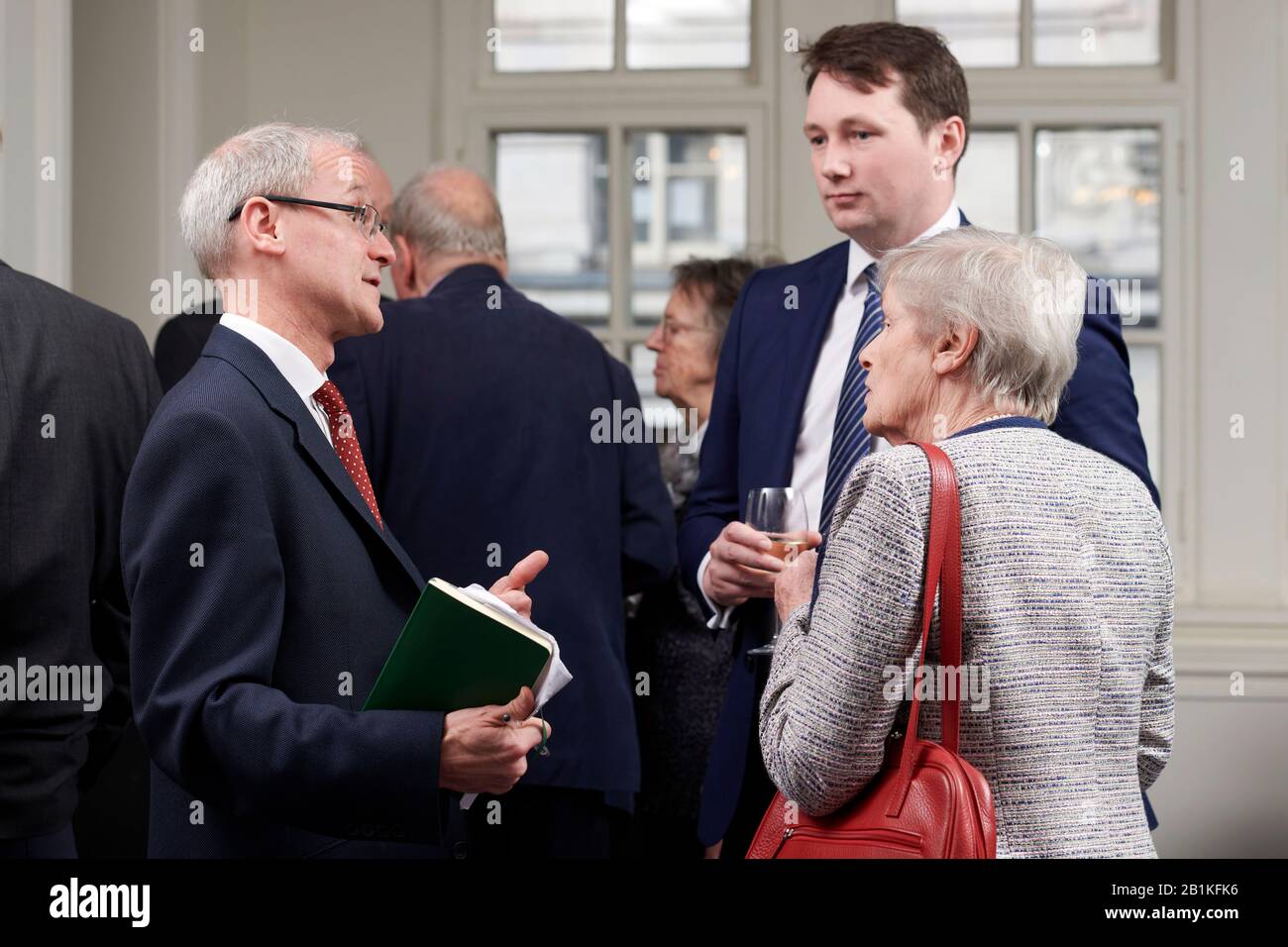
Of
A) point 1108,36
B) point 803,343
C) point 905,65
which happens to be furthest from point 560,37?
point 803,343

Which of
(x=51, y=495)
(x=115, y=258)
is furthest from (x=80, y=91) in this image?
(x=51, y=495)

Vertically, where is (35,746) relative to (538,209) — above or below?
below

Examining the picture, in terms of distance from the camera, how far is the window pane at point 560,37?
15.9 feet

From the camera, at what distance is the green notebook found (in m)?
1.48

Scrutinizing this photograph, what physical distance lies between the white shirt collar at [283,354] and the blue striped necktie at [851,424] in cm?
79

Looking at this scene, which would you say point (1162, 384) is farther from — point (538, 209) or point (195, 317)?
point (195, 317)

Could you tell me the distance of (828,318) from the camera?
2.33m

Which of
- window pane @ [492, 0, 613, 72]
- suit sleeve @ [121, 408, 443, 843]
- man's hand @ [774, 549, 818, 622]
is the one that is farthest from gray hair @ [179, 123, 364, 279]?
window pane @ [492, 0, 613, 72]

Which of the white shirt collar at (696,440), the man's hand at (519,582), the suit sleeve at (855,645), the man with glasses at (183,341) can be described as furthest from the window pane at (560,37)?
the suit sleeve at (855,645)

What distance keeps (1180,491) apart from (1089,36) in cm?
147

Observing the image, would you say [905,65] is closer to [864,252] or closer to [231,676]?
[864,252]

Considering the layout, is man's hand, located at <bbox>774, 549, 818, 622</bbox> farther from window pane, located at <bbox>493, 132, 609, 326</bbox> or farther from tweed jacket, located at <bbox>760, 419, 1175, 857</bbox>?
window pane, located at <bbox>493, 132, 609, 326</bbox>

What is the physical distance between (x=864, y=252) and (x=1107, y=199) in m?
2.64

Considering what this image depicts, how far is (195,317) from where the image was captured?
2.98 m
